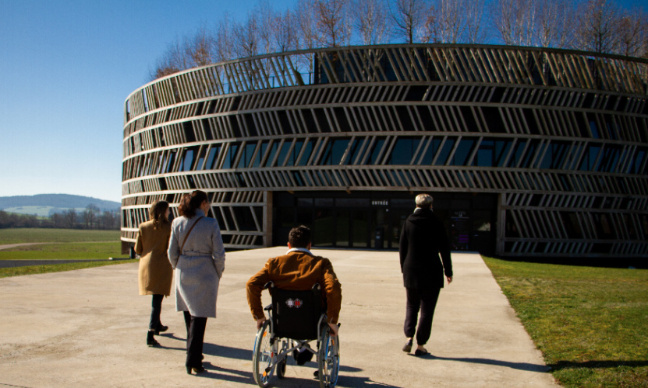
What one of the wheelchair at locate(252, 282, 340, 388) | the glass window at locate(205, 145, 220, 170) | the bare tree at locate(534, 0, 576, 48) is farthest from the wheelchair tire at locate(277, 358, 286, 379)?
the bare tree at locate(534, 0, 576, 48)

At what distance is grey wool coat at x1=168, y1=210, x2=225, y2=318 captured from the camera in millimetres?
5359

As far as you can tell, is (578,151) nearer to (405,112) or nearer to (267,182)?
(405,112)

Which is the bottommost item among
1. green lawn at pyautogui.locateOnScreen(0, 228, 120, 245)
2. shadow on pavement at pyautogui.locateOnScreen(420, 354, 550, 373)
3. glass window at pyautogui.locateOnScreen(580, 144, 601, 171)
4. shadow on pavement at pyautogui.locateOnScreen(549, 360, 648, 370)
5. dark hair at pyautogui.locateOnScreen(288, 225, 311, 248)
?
green lawn at pyautogui.locateOnScreen(0, 228, 120, 245)

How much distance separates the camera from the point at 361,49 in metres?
28.4

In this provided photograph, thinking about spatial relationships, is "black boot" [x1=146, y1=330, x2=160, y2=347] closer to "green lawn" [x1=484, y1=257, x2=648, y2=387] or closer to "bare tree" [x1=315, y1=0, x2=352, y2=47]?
"green lawn" [x1=484, y1=257, x2=648, y2=387]

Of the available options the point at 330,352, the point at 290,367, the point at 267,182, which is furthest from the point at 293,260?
the point at 267,182

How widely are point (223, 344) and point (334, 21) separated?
3410 cm

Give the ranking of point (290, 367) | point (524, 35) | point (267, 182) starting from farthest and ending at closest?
point (524, 35) < point (267, 182) < point (290, 367)

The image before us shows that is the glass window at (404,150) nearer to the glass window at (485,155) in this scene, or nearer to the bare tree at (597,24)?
the glass window at (485,155)

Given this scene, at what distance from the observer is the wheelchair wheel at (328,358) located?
4.60 meters

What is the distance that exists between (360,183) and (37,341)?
22810 millimetres

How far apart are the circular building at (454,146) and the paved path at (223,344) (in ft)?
58.0

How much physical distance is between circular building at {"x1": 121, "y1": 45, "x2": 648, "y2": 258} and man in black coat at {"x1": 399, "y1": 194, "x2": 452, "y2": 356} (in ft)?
70.8

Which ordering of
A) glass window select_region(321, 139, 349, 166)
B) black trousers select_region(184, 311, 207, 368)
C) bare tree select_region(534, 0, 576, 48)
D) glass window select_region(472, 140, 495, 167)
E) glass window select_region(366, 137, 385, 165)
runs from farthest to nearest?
bare tree select_region(534, 0, 576, 48), glass window select_region(321, 139, 349, 166), glass window select_region(366, 137, 385, 165), glass window select_region(472, 140, 495, 167), black trousers select_region(184, 311, 207, 368)
